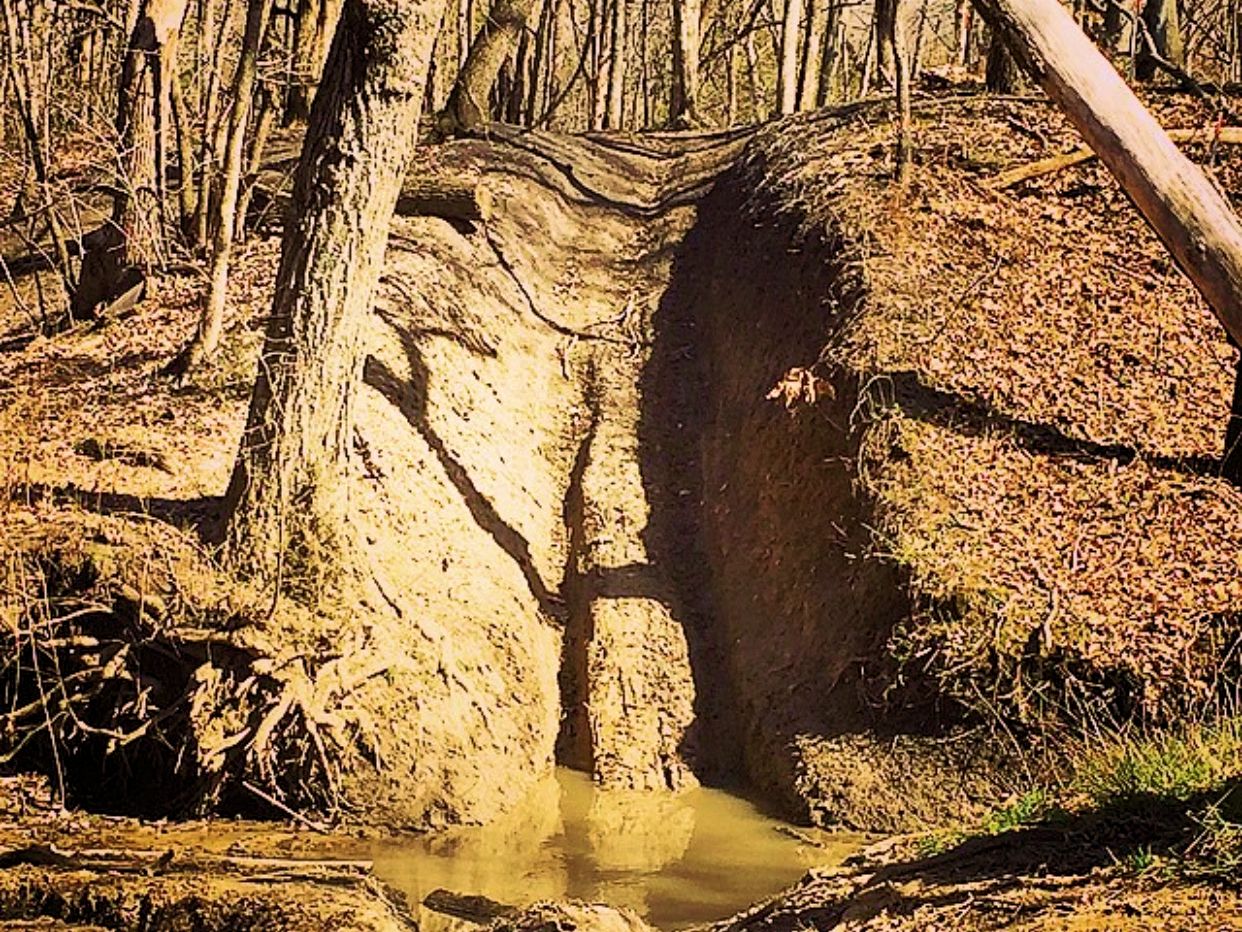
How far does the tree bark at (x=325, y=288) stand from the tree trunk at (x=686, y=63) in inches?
648

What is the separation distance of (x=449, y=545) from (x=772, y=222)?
616 cm

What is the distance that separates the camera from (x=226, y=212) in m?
12.4

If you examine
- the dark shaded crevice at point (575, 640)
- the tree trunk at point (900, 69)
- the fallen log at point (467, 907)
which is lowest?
the fallen log at point (467, 907)

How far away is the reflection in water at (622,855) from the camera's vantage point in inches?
335

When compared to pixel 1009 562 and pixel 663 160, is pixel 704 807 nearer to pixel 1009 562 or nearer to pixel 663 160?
pixel 1009 562

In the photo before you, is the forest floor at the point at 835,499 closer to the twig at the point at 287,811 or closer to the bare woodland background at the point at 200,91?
the twig at the point at 287,811

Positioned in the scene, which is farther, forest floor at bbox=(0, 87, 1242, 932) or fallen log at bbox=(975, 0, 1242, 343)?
fallen log at bbox=(975, 0, 1242, 343)

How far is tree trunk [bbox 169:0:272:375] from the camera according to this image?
1241cm

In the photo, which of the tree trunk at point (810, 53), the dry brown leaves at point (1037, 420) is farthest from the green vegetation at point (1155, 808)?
the tree trunk at point (810, 53)

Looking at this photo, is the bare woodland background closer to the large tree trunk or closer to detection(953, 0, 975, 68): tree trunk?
detection(953, 0, 975, 68): tree trunk

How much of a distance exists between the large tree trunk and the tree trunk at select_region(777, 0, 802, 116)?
647 inches

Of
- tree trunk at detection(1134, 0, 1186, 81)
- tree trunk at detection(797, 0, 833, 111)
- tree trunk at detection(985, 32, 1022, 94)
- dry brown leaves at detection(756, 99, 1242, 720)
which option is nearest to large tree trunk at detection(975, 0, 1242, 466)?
dry brown leaves at detection(756, 99, 1242, 720)

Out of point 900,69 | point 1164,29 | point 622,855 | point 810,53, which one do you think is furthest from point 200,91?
point 622,855

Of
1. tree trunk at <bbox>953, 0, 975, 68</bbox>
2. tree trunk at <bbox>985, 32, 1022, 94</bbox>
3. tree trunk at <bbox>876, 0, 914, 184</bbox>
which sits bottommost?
tree trunk at <bbox>876, 0, 914, 184</bbox>
